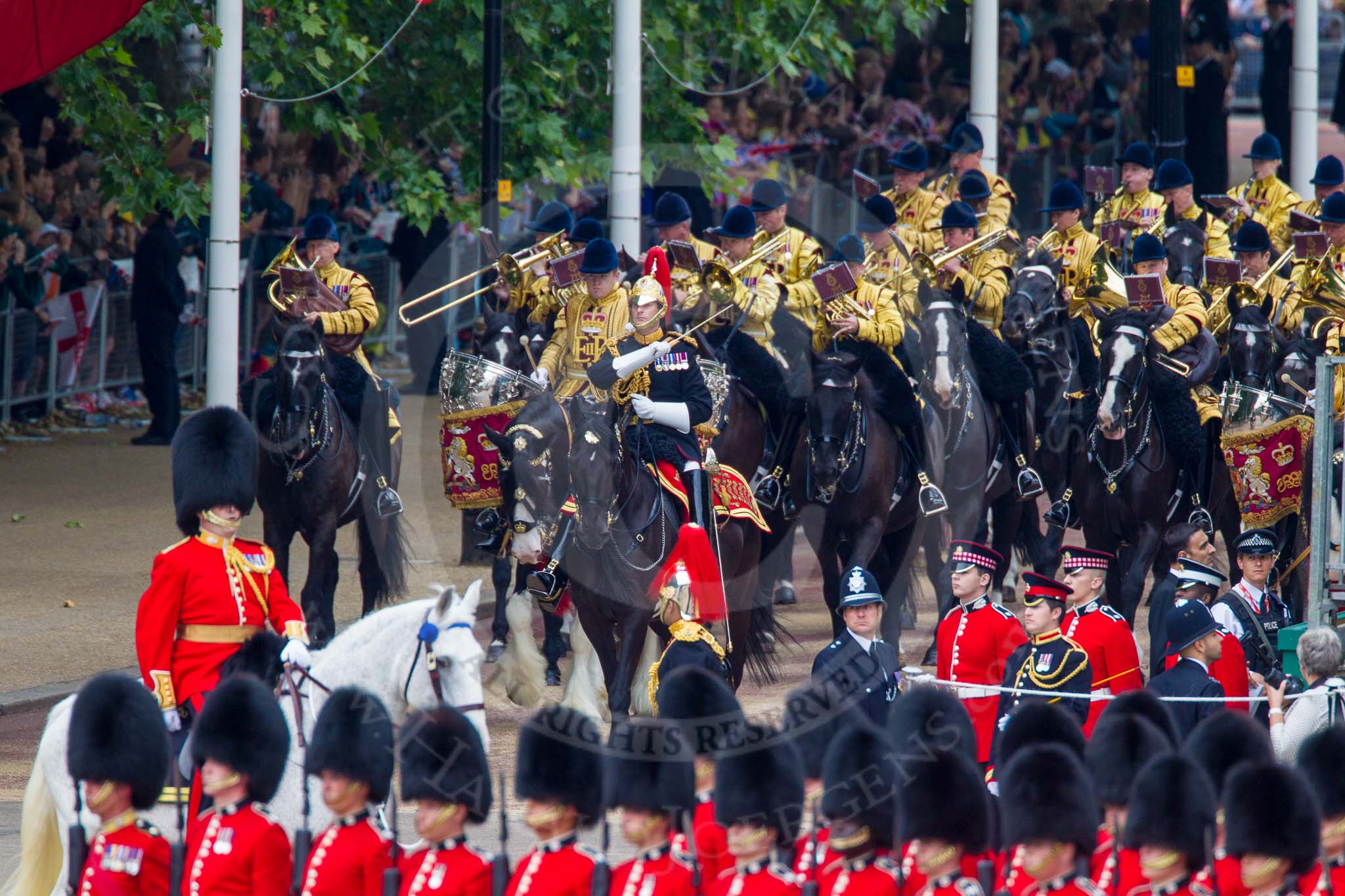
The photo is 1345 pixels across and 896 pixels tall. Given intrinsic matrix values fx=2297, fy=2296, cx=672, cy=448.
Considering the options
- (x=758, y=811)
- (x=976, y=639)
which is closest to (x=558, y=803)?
(x=758, y=811)

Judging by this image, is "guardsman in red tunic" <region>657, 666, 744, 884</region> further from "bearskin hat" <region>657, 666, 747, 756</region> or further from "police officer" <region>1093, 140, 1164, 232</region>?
"police officer" <region>1093, 140, 1164, 232</region>

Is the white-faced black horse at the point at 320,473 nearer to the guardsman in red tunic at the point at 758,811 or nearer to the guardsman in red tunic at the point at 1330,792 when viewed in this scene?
the guardsman in red tunic at the point at 758,811

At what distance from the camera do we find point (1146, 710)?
7629 mm

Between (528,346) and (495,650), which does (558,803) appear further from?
(528,346)

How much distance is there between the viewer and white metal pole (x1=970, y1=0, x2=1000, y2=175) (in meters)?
18.7

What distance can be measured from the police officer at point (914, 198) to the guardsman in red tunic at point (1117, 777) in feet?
29.8

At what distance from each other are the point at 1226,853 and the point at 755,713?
5.09 metres

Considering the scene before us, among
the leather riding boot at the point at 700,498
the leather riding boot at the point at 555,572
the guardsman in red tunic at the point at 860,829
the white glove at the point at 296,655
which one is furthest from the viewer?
the leather riding boot at the point at 700,498

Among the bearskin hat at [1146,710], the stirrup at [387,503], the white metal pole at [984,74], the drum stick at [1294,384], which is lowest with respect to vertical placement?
the bearskin hat at [1146,710]

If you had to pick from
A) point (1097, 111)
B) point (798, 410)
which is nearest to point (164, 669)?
point (798, 410)

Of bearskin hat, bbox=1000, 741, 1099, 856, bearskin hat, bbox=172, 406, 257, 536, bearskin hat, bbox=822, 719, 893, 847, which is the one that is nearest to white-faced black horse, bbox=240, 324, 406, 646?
bearskin hat, bbox=172, 406, 257, 536

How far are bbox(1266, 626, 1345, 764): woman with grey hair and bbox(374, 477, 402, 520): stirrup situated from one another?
19.8ft

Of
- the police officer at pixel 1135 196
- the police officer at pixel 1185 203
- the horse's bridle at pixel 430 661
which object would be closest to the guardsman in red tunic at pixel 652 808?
the horse's bridle at pixel 430 661

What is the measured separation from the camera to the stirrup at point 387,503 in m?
13.3
